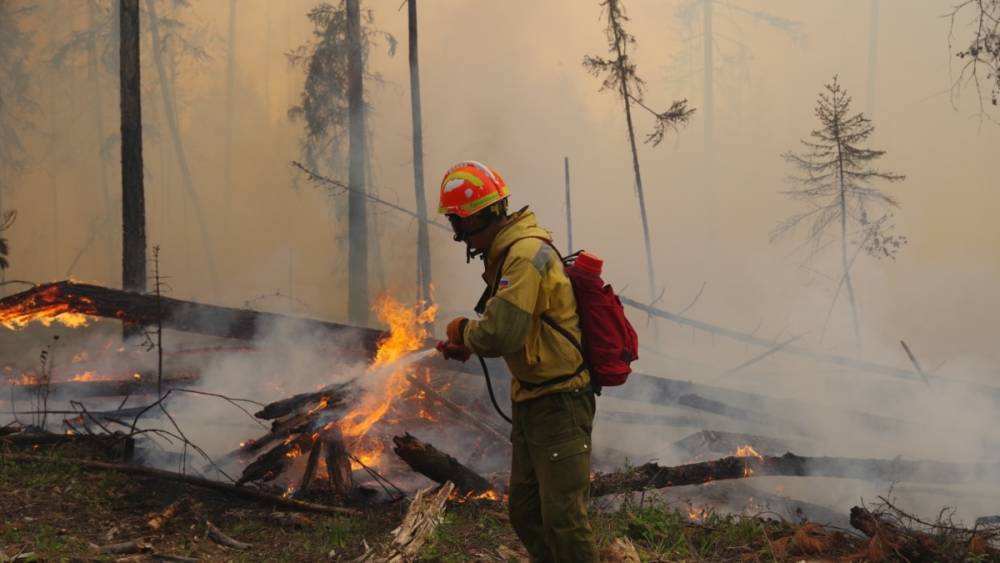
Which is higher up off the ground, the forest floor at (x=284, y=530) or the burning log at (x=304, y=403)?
the burning log at (x=304, y=403)

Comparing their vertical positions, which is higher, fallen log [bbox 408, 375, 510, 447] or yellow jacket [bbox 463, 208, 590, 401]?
yellow jacket [bbox 463, 208, 590, 401]

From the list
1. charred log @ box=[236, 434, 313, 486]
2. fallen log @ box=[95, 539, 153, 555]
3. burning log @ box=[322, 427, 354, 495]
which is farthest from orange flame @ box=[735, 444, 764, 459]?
fallen log @ box=[95, 539, 153, 555]

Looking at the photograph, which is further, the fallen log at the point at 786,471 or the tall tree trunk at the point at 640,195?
the tall tree trunk at the point at 640,195

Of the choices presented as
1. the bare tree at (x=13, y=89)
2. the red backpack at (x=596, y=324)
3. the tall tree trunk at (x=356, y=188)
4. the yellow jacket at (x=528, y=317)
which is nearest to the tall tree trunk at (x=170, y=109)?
the bare tree at (x=13, y=89)

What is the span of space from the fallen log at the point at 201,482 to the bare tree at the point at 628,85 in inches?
400

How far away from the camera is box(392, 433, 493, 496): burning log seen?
640 centimetres

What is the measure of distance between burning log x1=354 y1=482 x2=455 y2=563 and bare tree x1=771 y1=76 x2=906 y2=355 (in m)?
10.1

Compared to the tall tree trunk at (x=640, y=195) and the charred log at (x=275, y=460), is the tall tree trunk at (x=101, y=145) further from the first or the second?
the charred log at (x=275, y=460)

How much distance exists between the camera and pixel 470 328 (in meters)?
3.85

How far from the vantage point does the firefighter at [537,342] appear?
3.78 m

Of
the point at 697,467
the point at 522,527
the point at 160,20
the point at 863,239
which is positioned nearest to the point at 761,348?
the point at 863,239

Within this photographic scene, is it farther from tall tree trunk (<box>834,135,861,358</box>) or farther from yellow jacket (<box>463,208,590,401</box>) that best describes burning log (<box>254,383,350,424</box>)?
tall tree trunk (<box>834,135,861,358</box>)

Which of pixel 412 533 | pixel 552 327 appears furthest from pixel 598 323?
pixel 412 533

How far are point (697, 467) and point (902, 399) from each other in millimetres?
4960
